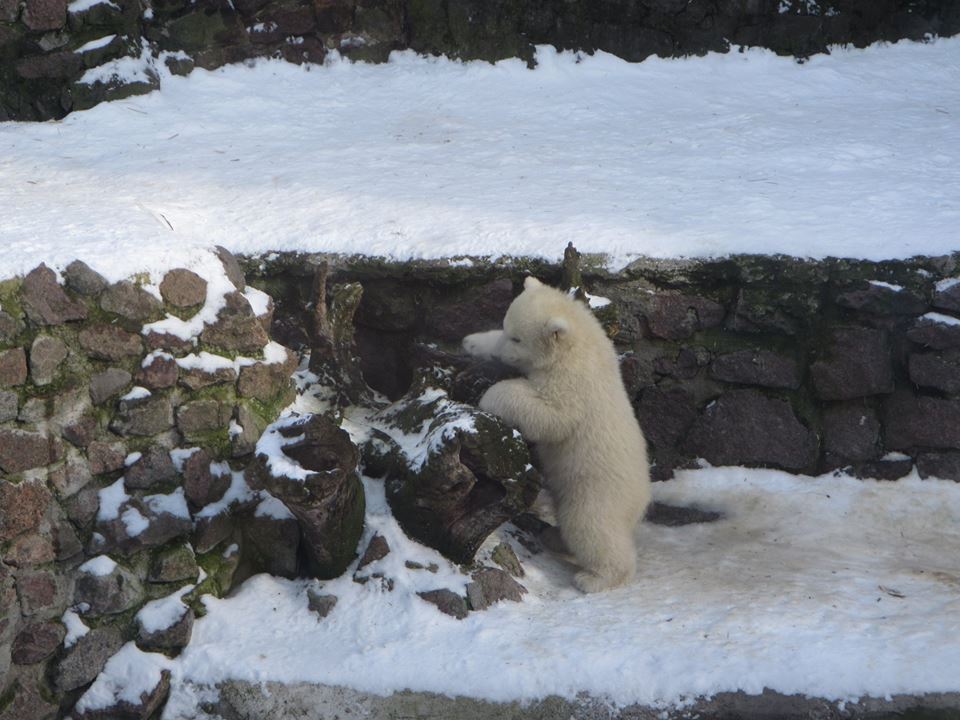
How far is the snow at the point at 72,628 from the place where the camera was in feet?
11.9

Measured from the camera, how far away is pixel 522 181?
5672 mm

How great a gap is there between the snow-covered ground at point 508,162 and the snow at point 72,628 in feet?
3.98

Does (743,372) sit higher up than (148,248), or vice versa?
(148,248)

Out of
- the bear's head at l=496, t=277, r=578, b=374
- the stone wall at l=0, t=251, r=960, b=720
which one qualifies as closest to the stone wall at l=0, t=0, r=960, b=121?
the stone wall at l=0, t=251, r=960, b=720

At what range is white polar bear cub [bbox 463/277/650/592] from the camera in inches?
165

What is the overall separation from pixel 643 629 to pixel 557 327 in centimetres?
118

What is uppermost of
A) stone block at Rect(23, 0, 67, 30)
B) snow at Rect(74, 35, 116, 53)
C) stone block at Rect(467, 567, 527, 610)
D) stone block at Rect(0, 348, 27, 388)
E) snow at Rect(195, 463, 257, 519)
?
stone block at Rect(23, 0, 67, 30)

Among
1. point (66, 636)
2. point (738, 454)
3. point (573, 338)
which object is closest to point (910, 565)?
point (738, 454)

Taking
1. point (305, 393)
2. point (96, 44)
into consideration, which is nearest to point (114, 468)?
point (305, 393)

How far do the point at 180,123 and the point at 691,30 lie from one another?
3.56 m

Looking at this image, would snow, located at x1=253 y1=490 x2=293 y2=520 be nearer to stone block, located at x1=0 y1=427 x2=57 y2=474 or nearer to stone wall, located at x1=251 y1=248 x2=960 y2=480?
stone block, located at x1=0 y1=427 x2=57 y2=474

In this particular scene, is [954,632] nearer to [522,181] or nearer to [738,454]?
[738,454]

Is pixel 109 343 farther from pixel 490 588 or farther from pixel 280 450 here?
pixel 490 588

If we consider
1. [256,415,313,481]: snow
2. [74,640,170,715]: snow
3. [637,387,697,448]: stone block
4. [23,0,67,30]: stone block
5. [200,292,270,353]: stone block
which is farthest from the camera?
[23,0,67,30]: stone block
